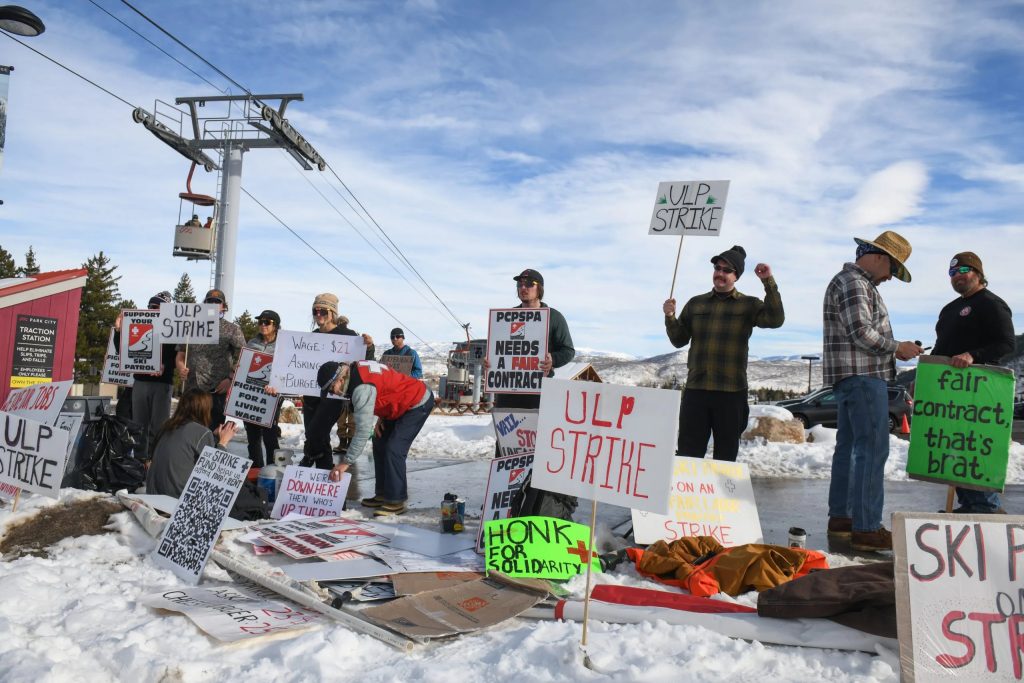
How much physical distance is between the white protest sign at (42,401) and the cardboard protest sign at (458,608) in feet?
11.2

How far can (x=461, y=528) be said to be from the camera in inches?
219

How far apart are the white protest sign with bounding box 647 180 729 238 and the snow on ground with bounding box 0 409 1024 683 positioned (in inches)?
131

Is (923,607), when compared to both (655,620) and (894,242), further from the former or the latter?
(894,242)

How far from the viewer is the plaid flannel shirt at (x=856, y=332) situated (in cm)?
514

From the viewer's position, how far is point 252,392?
7.92m

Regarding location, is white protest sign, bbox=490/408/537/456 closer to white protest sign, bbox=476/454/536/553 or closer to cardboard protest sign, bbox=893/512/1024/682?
white protest sign, bbox=476/454/536/553

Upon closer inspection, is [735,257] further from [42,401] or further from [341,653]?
[42,401]

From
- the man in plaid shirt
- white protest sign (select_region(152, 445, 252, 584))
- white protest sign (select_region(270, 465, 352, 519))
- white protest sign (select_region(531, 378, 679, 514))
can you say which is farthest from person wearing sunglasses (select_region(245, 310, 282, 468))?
white protest sign (select_region(531, 378, 679, 514))

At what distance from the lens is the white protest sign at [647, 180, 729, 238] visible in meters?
6.21

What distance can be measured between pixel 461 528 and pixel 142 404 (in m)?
4.52

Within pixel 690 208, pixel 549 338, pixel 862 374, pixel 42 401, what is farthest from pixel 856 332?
pixel 42 401

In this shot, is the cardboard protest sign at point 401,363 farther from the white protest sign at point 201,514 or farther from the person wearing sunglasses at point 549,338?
the white protest sign at point 201,514

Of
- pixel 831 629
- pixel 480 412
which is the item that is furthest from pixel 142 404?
pixel 480 412

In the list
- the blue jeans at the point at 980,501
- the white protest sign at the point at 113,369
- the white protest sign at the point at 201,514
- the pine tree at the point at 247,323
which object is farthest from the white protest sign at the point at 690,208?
the pine tree at the point at 247,323
